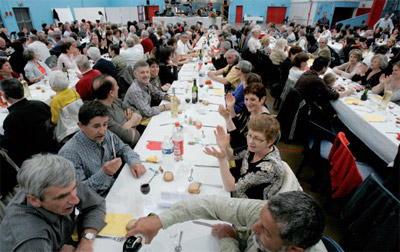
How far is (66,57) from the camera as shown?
16.5 ft

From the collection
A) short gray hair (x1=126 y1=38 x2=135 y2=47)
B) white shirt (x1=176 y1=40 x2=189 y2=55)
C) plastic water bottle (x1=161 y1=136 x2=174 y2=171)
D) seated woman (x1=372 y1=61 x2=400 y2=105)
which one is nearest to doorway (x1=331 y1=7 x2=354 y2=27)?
white shirt (x1=176 y1=40 x2=189 y2=55)

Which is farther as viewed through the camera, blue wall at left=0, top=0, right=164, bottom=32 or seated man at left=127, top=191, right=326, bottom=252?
blue wall at left=0, top=0, right=164, bottom=32

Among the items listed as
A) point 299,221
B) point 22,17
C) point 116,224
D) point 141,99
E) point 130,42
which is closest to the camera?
point 299,221

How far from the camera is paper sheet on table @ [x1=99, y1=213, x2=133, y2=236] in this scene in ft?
4.60

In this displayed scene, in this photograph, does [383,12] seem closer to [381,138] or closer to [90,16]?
[381,138]

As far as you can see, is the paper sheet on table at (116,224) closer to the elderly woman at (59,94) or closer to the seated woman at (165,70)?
the elderly woman at (59,94)

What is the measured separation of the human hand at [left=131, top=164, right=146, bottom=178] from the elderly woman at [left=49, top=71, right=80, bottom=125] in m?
1.82

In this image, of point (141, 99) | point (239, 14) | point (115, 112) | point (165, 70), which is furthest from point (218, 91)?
point (239, 14)

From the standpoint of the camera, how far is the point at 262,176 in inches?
64.6

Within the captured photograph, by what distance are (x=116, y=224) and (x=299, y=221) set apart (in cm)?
117

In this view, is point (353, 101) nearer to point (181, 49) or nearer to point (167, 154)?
point (167, 154)

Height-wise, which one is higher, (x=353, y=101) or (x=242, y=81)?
(x=242, y=81)

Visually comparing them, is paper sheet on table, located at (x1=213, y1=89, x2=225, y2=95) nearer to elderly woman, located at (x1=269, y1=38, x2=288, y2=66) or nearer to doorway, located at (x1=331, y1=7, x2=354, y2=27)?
elderly woman, located at (x1=269, y1=38, x2=288, y2=66)

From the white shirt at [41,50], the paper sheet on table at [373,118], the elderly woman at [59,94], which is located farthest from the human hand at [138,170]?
the white shirt at [41,50]
